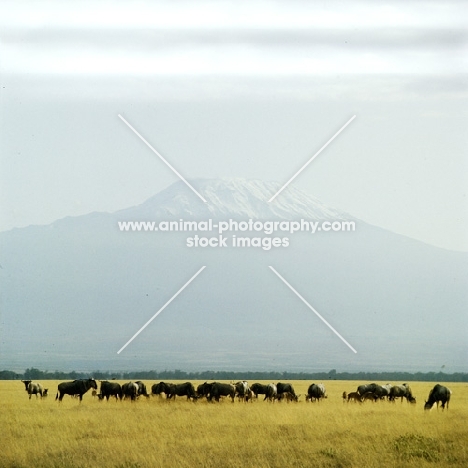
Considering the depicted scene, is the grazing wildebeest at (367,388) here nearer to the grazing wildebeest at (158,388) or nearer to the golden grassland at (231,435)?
the golden grassland at (231,435)

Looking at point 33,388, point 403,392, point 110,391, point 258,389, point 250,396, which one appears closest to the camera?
point 403,392

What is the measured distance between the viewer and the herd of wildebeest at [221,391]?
14.1 meters

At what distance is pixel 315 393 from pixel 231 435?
3046 millimetres

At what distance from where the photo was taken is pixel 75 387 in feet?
48.6

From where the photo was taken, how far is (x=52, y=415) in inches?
550

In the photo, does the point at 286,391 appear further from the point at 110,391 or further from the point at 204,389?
the point at 110,391

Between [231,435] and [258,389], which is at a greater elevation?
[258,389]

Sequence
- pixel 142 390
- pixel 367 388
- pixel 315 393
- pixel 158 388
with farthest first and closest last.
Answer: pixel 315 393, pixel 158 388, pixel 142 390, pixel 367 388

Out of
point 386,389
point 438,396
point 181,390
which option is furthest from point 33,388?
point 438,396

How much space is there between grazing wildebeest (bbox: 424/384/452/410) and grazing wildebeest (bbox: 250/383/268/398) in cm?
283

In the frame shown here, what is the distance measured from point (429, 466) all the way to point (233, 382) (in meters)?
3.49

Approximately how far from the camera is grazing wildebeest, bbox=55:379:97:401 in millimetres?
14396

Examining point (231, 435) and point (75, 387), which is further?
point (75, 387)

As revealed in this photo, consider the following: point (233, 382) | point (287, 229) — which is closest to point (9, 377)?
point (233, 382)
